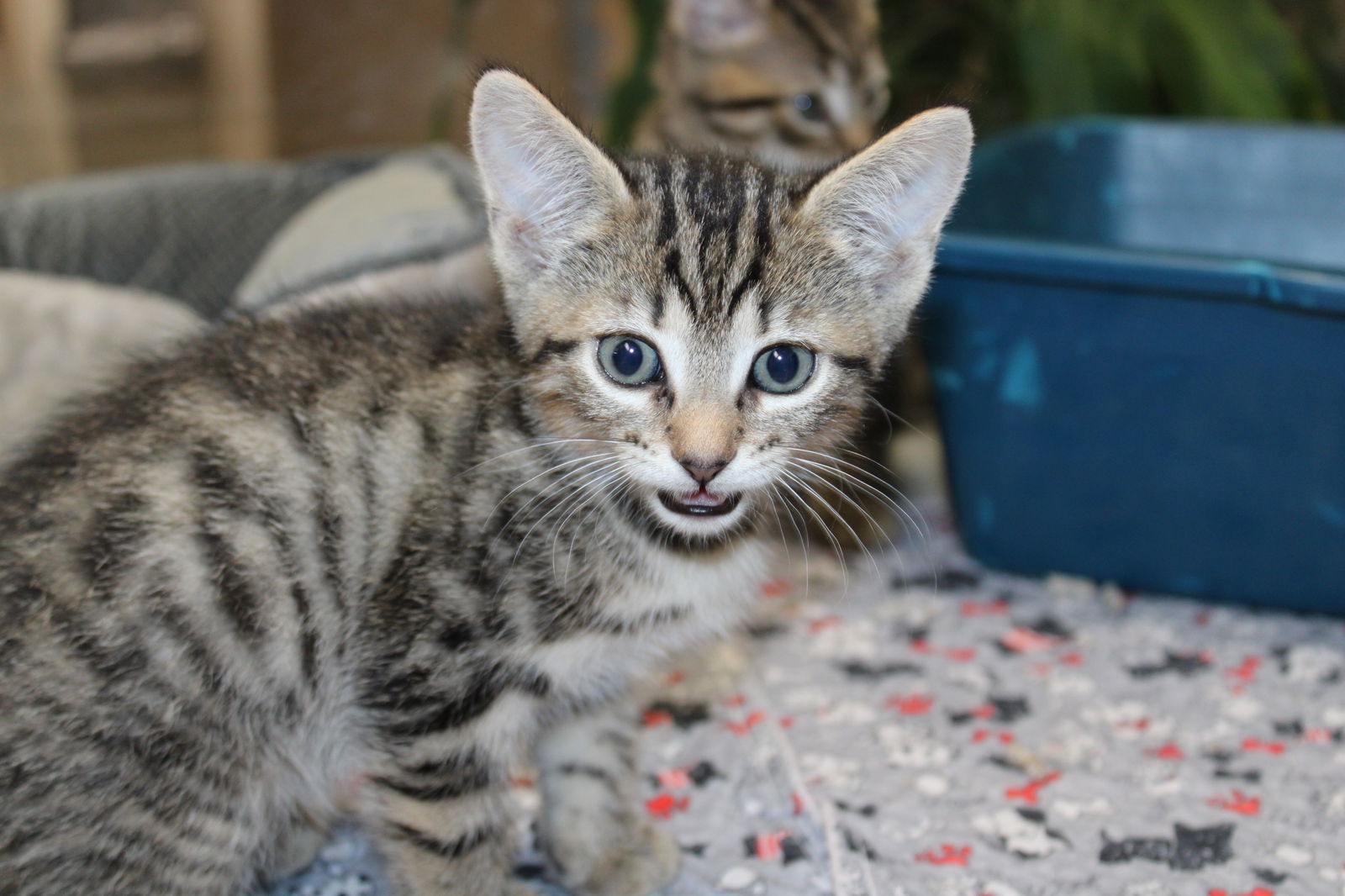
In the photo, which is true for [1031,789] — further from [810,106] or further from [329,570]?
[810,106]

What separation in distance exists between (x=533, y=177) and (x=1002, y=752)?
99cm

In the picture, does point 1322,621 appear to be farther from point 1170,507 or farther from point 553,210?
point 553,210

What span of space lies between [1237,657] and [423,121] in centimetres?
255

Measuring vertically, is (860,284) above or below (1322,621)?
above

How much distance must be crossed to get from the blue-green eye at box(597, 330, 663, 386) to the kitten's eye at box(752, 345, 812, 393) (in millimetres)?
103

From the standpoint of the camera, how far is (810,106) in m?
Answer: 2.27

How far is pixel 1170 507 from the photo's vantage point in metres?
1.88

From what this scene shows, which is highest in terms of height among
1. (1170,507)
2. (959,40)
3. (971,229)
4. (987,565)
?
(959,40)

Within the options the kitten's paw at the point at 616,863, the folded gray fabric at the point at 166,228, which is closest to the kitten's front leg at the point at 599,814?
the kitten's paw at the point at 616,863

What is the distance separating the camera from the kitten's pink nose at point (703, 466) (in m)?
1.15

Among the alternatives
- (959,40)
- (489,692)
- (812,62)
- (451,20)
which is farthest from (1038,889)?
(451,20)

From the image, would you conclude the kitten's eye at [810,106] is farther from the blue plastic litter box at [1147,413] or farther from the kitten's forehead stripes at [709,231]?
the kitten's forehead stripes at [709,231]

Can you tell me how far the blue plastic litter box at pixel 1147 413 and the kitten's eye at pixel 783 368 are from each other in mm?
680

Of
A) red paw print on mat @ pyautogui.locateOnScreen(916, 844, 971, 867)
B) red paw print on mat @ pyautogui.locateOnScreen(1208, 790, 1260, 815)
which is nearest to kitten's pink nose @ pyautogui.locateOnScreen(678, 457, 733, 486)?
red paw print on mat @ pyautogui.locateOnScreen(916, 844, 971, 867)
